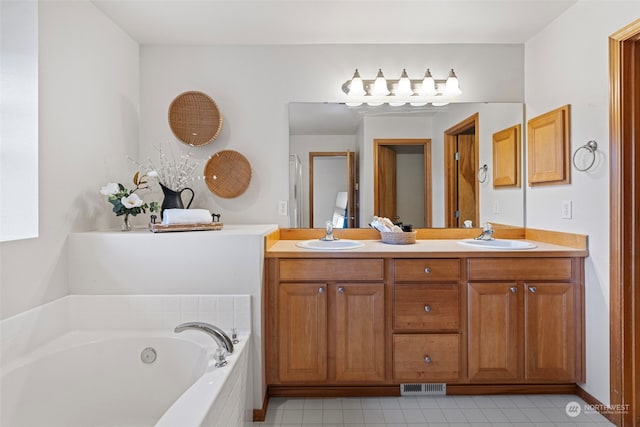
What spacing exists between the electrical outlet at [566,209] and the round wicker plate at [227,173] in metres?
2.15

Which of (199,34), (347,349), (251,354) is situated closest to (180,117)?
(199,34)

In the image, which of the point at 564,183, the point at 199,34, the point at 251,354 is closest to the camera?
the point at 251,354

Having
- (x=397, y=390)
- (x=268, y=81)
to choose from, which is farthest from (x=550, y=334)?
(x=268, y=81)

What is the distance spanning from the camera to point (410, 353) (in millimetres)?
2180

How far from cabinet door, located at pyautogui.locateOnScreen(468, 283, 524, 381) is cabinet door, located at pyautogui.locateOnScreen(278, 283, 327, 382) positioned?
0.89m

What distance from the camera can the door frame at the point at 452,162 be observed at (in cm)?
277

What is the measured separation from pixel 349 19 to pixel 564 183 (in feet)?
5.70

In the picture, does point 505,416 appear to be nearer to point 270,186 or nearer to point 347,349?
point 347,349

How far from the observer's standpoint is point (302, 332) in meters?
2.17

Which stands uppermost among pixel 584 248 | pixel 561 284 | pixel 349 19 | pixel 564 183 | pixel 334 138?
pixel 349 19

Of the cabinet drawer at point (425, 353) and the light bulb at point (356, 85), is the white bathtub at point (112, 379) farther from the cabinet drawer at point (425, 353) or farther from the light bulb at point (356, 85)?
the light bulb at point (356, 85)

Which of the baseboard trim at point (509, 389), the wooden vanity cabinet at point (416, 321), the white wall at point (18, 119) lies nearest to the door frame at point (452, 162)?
the wooden vanity cabinet at point (416, 321)

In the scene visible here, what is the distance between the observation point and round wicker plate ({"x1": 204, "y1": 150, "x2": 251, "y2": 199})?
274cm

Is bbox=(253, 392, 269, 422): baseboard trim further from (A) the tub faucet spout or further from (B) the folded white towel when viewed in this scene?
(B) the folded white towel
